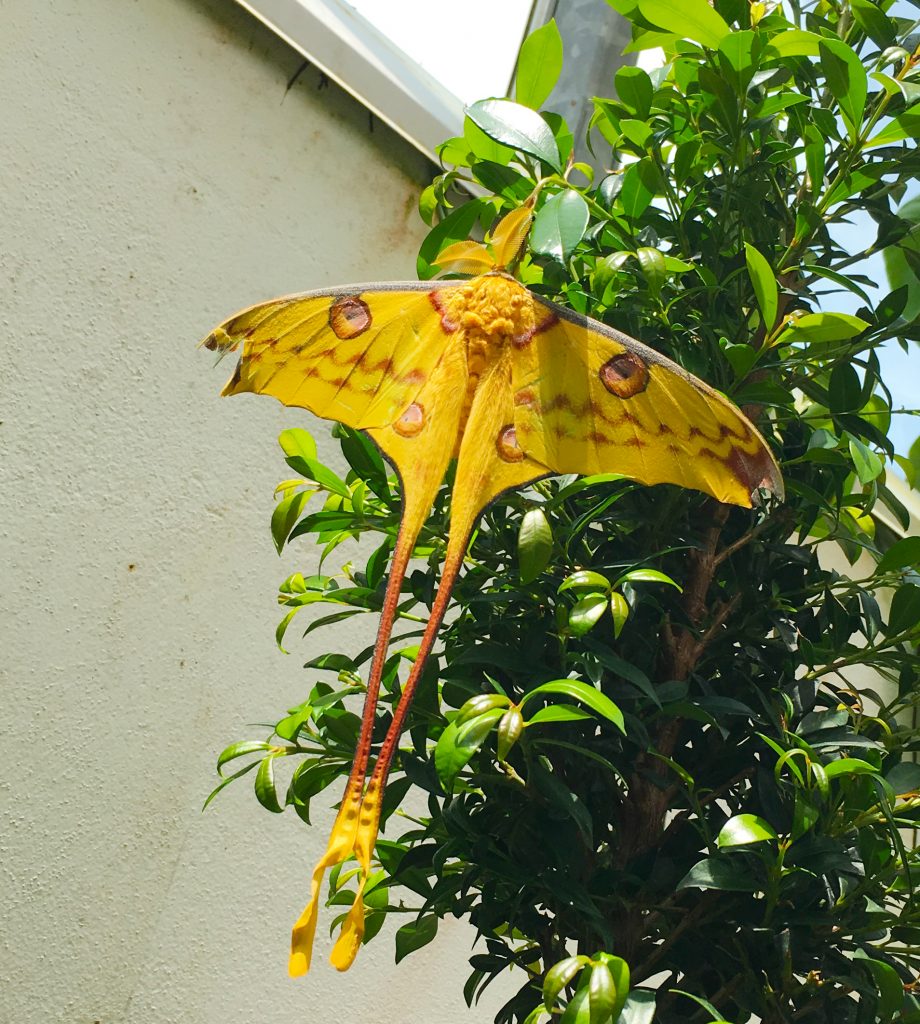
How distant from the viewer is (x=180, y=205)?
1278mm

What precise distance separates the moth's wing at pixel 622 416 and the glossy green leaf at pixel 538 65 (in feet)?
0.78

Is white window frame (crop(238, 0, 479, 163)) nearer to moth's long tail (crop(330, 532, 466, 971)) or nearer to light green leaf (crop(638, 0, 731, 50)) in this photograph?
light green leaf (crop(638, 0, 731, 50))

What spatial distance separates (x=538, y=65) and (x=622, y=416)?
0.33 metres

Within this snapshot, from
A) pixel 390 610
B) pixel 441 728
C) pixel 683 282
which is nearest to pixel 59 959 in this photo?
pixel 441 728

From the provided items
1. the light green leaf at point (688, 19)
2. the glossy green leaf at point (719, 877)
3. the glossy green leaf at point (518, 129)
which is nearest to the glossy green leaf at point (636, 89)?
the light green leaf at point (688, 19)

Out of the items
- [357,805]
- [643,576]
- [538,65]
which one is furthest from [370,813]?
[538,65]

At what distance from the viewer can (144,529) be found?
3.96ft

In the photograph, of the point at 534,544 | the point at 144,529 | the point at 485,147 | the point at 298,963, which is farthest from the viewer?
the point at 144,529

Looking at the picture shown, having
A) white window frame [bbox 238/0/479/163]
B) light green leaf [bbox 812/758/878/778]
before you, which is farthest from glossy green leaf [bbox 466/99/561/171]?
white window frame [bbox 238/0/479/163]

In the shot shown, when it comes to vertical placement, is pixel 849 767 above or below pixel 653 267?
below

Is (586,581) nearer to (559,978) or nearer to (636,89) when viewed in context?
(559,978)

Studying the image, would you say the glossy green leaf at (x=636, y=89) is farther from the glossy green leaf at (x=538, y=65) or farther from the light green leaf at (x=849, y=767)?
the light green leaf at (x=849, y=767)

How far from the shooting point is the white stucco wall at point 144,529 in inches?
43.5

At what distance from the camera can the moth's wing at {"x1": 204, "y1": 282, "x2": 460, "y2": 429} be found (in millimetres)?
737
